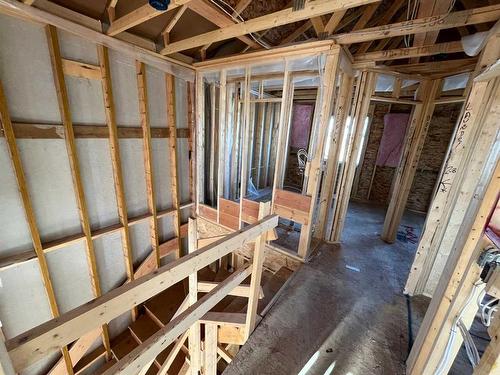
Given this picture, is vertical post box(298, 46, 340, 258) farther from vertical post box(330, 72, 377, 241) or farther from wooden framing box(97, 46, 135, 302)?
wooden framing box(97, 46, 135, 302)

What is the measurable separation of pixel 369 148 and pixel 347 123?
3.36 meters

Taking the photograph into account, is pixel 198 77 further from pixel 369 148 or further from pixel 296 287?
pixel 369 148

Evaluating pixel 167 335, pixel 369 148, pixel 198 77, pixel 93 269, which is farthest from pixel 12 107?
pixel 369 148

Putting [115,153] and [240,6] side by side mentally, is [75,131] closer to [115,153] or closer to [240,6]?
[115,153]

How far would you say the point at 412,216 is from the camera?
4.99 meters

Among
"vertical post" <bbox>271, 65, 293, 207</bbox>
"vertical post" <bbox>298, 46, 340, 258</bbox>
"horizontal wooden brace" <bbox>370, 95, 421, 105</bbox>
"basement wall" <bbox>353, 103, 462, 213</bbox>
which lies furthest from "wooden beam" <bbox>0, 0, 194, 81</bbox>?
"basement wall" <bbox>353, 103, 462, 213</bbox>

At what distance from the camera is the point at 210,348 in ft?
6.21

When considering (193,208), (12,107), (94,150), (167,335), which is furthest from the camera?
(193,208)

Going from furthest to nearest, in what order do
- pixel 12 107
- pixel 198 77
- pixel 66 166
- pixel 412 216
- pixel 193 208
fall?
1. pixel 412 216
2. pixel 193 208
3. pixel 198 77
4. pixel 66 166
5. pixel 12 107

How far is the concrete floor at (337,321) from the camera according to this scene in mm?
1669

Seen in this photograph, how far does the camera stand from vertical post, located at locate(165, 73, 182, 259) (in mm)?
3156

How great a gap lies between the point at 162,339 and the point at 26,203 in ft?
6.85

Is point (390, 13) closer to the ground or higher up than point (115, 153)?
higher up

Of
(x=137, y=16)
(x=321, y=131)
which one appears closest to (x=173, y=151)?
(x=137, y=16)
